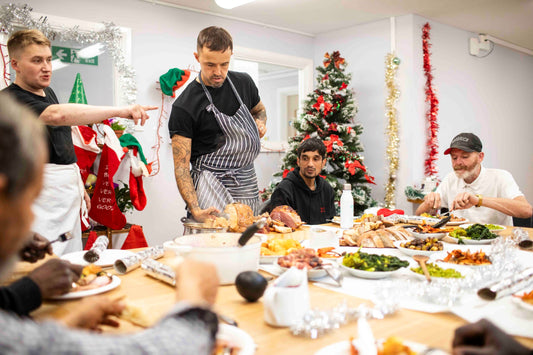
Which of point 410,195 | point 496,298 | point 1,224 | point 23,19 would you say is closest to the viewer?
point 1,224

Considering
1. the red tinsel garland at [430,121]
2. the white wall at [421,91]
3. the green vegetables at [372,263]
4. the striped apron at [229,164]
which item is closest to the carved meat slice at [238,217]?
the striped apron at [229,164]

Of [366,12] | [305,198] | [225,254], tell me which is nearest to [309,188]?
[305,198]

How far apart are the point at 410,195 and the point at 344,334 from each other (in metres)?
4.86

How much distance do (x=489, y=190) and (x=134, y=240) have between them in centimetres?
308

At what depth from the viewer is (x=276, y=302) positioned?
1019 millimetres

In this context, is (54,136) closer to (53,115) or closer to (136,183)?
(53,115)

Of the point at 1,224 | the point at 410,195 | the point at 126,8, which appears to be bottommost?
the point at 410,195

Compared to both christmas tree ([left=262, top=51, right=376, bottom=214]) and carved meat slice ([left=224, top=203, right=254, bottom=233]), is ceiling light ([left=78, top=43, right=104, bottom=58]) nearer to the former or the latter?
christmas tree ([left=262, top=51, right=376, bottom=214])

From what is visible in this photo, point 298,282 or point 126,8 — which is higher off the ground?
point 126,8

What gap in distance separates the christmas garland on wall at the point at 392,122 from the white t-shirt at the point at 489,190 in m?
2.43

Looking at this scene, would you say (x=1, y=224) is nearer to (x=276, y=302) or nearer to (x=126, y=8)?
(x=276, y=302)

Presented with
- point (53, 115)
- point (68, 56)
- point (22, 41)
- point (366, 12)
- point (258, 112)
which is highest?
point (366, 12)

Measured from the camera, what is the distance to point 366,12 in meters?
5.63

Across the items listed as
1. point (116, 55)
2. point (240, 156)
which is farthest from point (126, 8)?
point (240, 156)
